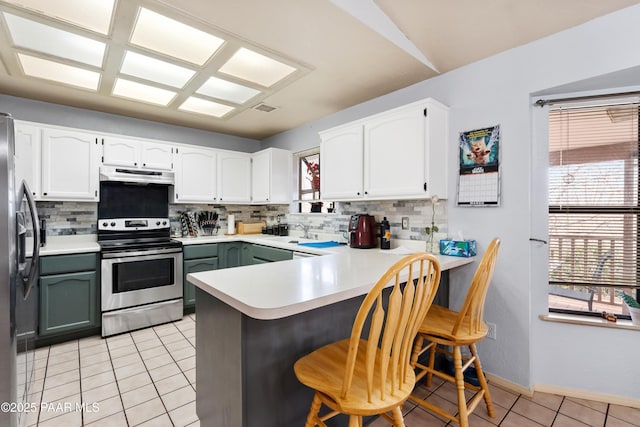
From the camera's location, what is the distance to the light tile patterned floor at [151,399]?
1689 mm

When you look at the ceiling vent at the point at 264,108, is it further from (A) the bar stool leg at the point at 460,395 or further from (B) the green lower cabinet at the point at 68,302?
(A) the bar stool leg at the point at 460,395

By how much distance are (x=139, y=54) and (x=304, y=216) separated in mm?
2378

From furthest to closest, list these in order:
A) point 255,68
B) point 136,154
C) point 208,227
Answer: point 208,227
point 136,154
point 255,68

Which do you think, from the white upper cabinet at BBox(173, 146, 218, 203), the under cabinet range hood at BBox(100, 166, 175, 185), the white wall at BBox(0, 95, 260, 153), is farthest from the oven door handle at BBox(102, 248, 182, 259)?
the white wall at BBox(0, 95, 260, 153)

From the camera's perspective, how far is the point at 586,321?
1.90 meters

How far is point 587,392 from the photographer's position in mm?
1886

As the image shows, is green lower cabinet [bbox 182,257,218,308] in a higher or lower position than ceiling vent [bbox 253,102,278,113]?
lower

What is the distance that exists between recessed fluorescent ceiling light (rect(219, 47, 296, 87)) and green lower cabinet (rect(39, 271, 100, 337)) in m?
2.32

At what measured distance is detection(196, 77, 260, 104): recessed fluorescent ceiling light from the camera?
2.61m

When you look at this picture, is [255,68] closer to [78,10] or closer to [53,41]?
[78,10]

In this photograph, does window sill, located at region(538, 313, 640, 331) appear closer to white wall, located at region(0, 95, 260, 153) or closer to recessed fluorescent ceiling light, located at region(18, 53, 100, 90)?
recessed fluorescent ceiling light, located at region(18, 53, 100, 90)

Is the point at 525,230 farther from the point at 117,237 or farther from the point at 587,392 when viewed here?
the point at 117,237

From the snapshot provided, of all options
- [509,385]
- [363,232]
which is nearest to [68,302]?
[363,232]

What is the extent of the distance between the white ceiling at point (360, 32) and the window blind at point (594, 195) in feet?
2.08
